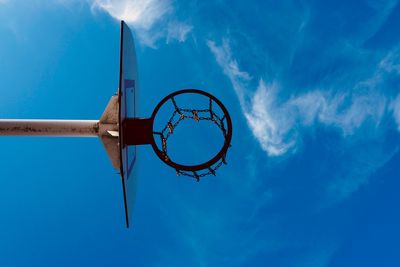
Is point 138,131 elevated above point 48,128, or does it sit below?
below

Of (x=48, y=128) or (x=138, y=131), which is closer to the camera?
(x=138, y=131)

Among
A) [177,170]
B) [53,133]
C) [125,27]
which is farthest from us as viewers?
[53,133]

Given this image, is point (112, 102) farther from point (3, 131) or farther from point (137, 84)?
point (3, 131)

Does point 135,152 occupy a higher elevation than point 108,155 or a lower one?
higher

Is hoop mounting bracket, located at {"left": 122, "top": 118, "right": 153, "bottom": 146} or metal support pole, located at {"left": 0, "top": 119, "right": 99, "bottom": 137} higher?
metal support pole, located at {"left": 0, "top": 119, "right": 99, "bottom": 137}

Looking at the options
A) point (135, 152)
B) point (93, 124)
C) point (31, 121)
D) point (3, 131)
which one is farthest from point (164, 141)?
point (3, 131)

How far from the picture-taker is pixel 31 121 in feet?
23.7

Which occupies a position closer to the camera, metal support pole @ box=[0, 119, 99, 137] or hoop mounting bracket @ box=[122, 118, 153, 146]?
hoop mounting bracket @ box=[122, 118, 153, 146]

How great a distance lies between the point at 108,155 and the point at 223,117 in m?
2.45

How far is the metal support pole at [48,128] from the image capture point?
7191mm

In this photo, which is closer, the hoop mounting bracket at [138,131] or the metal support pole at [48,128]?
the hoop mounting bracket at [138,131]

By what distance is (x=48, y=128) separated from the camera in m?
7.24

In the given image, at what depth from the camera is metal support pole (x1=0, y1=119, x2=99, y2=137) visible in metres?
7.19

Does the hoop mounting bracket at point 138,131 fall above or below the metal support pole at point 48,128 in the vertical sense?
below
